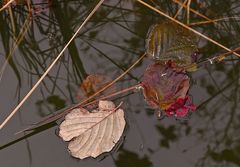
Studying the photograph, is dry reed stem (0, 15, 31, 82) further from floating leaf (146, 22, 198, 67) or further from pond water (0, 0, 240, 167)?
floating leaf (146, 22, 198, 67)

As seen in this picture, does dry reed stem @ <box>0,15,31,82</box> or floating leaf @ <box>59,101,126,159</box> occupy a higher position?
dry reed stem @ <box>0,15,31,82</box>

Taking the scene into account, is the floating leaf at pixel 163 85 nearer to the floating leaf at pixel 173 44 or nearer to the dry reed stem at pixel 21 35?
the floating leaf at pixel 173 44

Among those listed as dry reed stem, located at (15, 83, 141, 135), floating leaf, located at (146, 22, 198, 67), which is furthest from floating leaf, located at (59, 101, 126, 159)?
floating leaf, located at (146, 22, 198, 67)

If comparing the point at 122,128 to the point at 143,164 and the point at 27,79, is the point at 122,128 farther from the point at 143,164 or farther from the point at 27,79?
the point at 27,79

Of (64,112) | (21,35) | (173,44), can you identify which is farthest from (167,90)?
(21,35)

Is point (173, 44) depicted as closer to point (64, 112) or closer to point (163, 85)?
point (163, 85)

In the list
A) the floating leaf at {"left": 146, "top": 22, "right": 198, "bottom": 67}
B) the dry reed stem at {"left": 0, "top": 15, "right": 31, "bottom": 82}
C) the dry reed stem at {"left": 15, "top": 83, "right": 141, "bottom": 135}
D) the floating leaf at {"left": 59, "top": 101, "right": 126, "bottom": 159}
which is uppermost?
the dry reed stem at {"left": 0, "top": 15, "right": 31, "bottom": 82}

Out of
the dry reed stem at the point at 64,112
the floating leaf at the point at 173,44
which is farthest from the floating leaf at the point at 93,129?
the floating leaf at the point at 173,44
